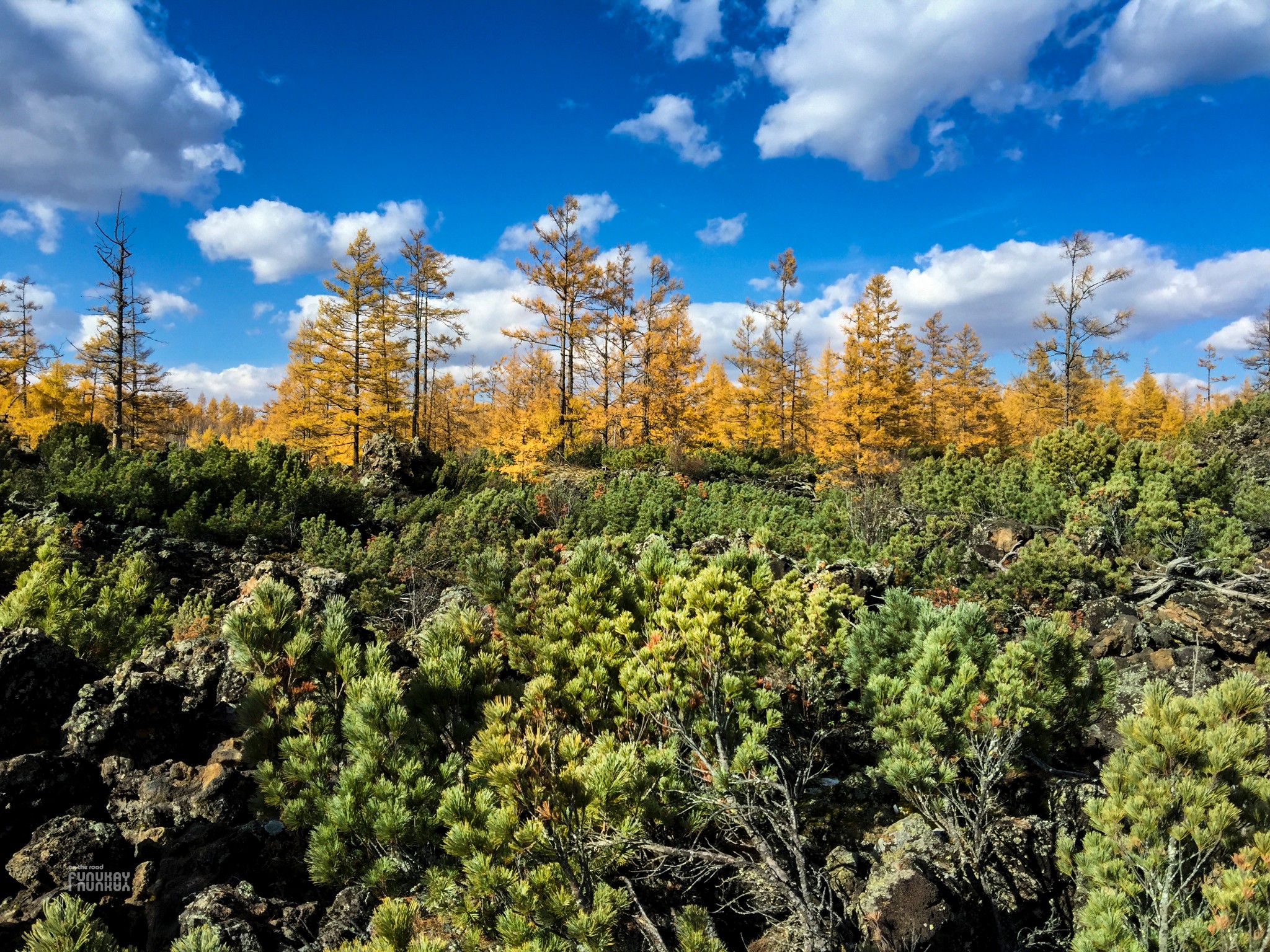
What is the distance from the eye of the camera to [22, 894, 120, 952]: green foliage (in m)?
1.86

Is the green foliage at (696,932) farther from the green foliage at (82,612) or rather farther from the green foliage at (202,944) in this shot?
the green foliage at (82,612)

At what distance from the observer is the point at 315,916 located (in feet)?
9.68

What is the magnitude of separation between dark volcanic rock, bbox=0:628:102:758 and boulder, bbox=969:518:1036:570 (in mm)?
10427

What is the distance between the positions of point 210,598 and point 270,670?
18.7 feet

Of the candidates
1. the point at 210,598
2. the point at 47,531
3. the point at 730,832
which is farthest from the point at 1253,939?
the point at 47,531

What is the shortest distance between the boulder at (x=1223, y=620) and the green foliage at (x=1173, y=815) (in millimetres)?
6019

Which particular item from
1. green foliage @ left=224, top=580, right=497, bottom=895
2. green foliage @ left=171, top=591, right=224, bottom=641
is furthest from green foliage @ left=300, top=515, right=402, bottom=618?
green foliage @ left=224, top=580, right=497, bottom=895

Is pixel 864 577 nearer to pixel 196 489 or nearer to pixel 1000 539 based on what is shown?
pixel 1000 539

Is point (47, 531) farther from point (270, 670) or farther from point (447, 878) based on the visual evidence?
point (447, 878)

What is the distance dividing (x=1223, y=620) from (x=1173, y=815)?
682 cm

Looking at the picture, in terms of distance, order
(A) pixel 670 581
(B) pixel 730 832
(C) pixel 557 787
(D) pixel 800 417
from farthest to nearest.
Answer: (D) pixel 800 417
(A) pixel 670 581
(B) pixel 730 832
(C) pixel 557 787

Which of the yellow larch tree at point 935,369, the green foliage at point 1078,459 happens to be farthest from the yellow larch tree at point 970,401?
the green foliage at point 1078,459

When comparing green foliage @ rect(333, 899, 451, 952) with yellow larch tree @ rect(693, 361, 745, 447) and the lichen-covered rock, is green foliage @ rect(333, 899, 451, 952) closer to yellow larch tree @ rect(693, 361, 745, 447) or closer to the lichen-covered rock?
the lichen-covered rock

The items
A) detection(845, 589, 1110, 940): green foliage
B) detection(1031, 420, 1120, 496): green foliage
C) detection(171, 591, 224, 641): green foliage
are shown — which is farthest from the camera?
detection(1031, 420, 1120, 496): green foliage
